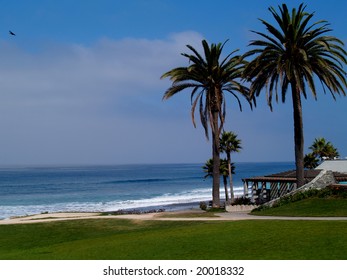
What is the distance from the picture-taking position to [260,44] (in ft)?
120

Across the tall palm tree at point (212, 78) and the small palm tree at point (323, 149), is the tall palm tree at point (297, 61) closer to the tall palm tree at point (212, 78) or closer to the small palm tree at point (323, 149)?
the tall palm tree at point (212, 78)

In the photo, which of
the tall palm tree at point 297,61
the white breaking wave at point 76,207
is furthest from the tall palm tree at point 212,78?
the white breaking wave at point 76,207

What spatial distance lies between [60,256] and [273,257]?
7331 mm

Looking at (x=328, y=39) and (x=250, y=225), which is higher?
(x=328, y=39)

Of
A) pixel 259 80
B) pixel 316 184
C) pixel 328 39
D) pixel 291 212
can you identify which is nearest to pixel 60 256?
pixel 291 212

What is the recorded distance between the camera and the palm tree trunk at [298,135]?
121ft

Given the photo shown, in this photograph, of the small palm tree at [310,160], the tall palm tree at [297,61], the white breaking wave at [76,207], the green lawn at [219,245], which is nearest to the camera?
the green lawn at [219,245]

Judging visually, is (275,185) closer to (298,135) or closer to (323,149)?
(298,135)

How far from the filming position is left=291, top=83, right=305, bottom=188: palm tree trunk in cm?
3681

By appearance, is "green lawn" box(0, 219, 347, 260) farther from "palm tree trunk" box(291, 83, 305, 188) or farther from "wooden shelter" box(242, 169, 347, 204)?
"wooden shelter" box(242, 169, 347, 204)

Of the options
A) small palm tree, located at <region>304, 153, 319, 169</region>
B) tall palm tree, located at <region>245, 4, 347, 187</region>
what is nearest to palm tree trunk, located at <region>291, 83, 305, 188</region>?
tall palm tree, located at <region>245, 4, 347, 187</region>

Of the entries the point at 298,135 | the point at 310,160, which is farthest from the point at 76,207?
the point at 298,135
